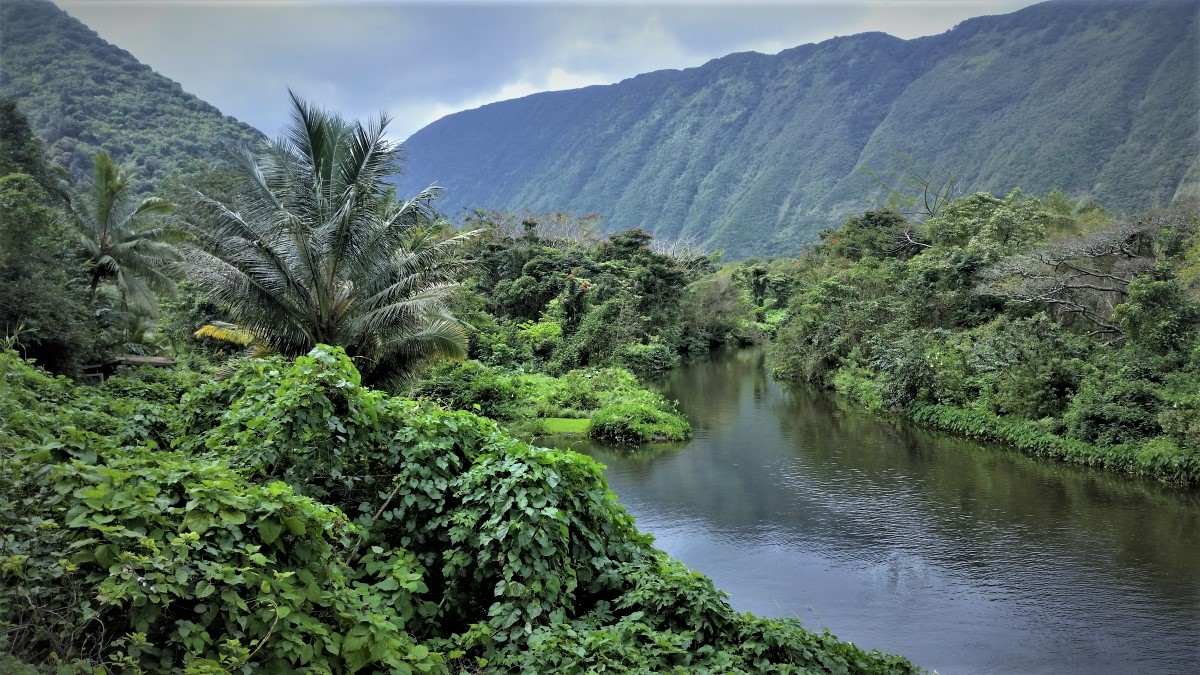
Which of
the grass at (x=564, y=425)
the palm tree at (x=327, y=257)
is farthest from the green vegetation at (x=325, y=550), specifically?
the grass at (x=564, y=425)

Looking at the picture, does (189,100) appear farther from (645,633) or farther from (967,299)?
(645,633)

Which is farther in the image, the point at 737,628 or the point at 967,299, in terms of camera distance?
the point at 967,299

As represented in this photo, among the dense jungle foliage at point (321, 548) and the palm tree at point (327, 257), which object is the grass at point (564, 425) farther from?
the dense jungle foliage at point (321, 548)

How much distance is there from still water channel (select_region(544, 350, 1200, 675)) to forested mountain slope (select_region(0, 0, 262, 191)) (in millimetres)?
10690

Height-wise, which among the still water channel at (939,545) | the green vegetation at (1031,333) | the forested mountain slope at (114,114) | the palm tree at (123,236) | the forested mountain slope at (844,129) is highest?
the forested mountain slope at (844,129)

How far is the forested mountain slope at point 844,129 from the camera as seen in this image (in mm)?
43406

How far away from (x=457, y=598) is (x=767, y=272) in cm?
4571

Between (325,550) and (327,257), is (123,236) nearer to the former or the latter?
Answer: (327,257)

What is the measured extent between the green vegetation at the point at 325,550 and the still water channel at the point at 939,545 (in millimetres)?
3663

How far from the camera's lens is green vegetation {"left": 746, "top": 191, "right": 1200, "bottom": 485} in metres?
13.5

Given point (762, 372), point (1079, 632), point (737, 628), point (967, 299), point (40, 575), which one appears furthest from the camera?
point (762, 372)

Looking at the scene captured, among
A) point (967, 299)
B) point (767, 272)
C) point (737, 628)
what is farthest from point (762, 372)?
point (737, 628)

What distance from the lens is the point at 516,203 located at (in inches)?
5148

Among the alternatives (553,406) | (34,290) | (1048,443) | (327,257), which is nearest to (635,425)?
(553,406)
